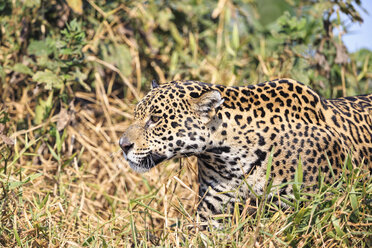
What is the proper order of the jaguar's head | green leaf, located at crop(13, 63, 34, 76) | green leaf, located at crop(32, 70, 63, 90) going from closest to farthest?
the jaguar's head, green leaf, located at crop(32, 70, 63, 90), green leaf, located at crop(13, 63, 34, 76)

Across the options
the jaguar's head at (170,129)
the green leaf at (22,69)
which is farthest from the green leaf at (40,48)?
the jaguar's head at (170,129)

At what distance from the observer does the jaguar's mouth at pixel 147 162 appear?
3.92 meters

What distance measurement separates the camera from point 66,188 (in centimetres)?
524

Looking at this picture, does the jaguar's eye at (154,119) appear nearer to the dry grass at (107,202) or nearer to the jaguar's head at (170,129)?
the jaguar's head at (170,129)

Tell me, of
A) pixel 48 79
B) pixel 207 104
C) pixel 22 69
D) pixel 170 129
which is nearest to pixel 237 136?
pixel 207 104

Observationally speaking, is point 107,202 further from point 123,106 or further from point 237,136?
point 237,136

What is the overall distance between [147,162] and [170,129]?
0.30 meters

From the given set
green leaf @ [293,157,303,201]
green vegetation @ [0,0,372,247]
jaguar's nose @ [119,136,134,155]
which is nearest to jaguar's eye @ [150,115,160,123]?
jaguar's nose @ [119,136,134,155]

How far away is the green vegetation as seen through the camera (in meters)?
3.77

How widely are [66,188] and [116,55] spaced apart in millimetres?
1894

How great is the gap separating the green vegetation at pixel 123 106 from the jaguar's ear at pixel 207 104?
0.59 metres

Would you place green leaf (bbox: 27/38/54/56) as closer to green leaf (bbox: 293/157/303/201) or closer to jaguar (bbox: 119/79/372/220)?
jaguar (bbox: 119/79/372/220)

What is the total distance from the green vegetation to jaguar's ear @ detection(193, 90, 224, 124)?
0.59m

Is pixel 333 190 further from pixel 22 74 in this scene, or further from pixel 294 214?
pixel 22 74
